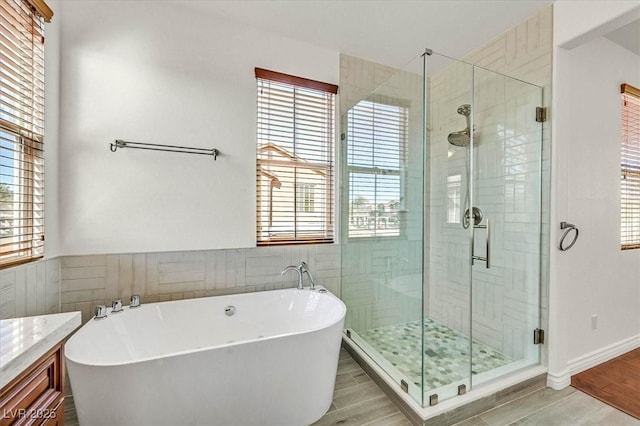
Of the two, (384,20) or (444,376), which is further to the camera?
(384,20)

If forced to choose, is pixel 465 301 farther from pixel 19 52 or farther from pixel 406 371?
pixel 19 52

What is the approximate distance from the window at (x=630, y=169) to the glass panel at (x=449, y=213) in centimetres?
136

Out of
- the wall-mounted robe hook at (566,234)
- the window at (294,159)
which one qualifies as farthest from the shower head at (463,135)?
the window at (294,159)

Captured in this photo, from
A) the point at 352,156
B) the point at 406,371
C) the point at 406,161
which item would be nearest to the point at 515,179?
the point at 406,161

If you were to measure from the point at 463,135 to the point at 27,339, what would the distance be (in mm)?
2657

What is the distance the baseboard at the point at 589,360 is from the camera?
1.93m

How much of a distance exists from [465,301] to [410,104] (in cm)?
165

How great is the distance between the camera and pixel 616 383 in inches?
76.6

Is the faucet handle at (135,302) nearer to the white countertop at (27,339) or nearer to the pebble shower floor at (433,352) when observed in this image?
the white countertop at (27,339)

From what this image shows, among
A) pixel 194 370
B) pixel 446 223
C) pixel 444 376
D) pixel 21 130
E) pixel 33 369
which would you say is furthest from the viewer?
pixel 446 223

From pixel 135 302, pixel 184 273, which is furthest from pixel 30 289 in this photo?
pixel 184 273

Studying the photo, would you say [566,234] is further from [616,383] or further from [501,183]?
[616,383]

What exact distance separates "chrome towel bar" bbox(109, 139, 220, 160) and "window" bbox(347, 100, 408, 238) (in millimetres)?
1187

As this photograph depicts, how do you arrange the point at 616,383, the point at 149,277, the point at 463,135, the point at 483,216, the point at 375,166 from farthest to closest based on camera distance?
the point at 375,166
the point at 463,135
the point at 483,216
the point at 149,277
the point at 616,383
